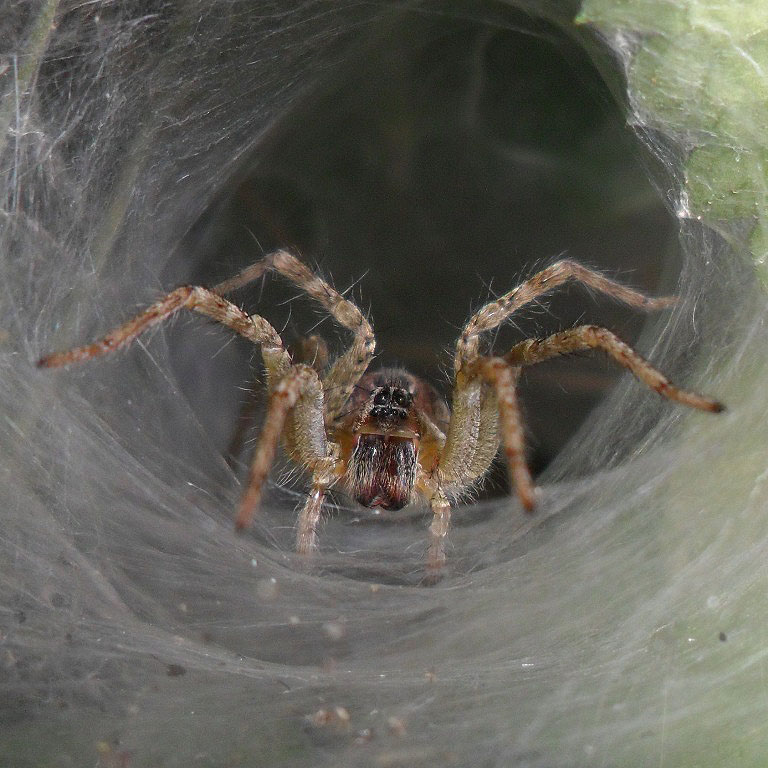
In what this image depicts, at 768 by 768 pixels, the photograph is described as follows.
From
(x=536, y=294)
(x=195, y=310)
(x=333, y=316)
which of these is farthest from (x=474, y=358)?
(x=195, y=310)

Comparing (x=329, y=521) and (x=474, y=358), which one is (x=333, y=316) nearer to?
(x=474, y=358)

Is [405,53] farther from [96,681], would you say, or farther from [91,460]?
[96,681]

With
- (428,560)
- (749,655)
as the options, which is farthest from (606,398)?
(749,655)

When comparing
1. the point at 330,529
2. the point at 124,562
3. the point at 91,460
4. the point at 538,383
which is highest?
the point at 538,383

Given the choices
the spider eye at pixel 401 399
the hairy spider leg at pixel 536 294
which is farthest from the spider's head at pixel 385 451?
the hairy spider leg at pixel 536 294

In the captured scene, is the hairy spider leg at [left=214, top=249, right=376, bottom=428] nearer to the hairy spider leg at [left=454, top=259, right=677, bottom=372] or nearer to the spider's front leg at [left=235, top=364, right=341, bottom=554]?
the spider's front leg at [left=235, top=364, right=341, bottom=554]

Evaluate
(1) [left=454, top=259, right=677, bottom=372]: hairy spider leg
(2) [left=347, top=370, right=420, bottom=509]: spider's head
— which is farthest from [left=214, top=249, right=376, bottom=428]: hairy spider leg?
(1) [left=454, top=259, right=677, bottom=372]: hairy spider leg
